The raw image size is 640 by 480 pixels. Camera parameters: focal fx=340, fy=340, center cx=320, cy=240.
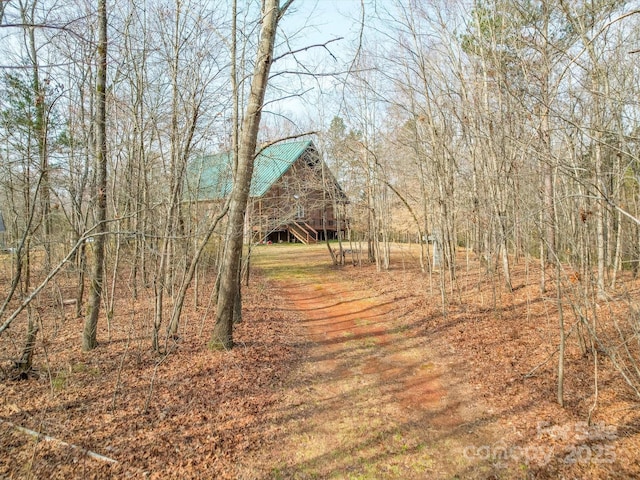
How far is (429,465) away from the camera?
3215mm

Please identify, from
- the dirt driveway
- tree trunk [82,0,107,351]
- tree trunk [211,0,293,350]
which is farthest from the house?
the dirt driveway

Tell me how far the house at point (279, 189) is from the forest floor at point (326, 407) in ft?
11.4

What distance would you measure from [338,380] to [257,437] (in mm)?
1671

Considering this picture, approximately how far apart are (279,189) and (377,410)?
16663 mm

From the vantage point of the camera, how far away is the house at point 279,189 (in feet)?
29.9

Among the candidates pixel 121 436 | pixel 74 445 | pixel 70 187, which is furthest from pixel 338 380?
pixel 70 187

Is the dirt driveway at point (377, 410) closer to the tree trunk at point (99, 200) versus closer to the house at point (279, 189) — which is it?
the tree trunk at point (99, 200)

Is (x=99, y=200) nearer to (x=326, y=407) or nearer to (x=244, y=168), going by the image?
(x=244, y=168)

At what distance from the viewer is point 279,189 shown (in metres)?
19.7

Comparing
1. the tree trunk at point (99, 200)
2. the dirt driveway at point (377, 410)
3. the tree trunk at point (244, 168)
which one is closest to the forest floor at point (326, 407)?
the dirt driveway at point (377, 410)

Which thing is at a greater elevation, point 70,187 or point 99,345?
point 70,187

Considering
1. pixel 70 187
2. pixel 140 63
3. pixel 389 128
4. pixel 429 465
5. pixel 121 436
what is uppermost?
pixel 389 128

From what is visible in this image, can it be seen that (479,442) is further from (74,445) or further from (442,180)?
(442,180)

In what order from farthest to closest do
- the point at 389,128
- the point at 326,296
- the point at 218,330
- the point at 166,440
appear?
1. the point at 389,128
2. the point at 326,296
3. the point at 218,330
4. the point at 166,440
